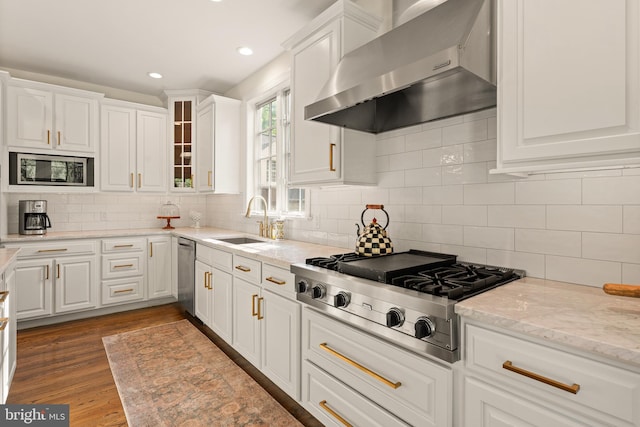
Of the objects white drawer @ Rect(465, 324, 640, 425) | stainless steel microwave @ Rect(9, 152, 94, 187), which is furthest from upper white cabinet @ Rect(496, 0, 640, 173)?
stainless steel microwave @ Rect(9, 152, 94, 187)

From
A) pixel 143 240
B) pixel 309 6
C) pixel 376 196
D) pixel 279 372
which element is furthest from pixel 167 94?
pixel 279 372

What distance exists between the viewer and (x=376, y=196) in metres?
2.36

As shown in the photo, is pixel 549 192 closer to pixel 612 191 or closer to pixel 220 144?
pixel 612 191

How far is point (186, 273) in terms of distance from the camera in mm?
3701

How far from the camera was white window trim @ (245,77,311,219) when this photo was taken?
334 cm

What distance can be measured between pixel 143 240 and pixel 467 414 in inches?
152

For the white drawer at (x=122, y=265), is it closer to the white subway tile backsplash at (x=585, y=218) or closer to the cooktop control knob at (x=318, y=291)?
the cooktop control knob at (x=318, y=291)

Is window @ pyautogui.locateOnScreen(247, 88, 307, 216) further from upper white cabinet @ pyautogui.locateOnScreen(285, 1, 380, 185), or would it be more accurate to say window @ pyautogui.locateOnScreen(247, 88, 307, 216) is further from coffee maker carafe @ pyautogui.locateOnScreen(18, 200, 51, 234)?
coffee maker carafe @ pyautogui.locateOnScreen(18, 200, 51, 234)

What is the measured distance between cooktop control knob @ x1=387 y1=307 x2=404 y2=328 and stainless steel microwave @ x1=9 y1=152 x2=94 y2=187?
402 cm

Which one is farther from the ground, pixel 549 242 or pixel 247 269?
pixel 549 242

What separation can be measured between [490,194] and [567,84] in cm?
67

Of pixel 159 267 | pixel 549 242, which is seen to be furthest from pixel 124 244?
pixel 549 242

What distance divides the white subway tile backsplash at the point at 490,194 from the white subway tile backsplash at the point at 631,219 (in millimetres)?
419

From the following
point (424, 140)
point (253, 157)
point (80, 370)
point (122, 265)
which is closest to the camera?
point (424, 140)
